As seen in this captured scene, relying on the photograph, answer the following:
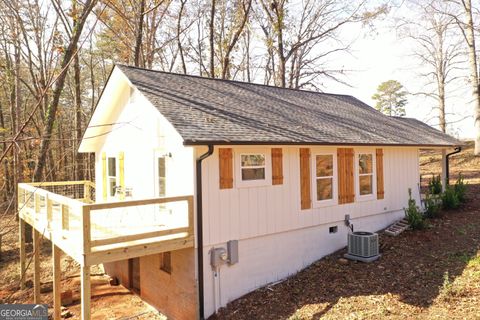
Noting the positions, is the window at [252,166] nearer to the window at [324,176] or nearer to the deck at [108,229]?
the deck at [108,229]

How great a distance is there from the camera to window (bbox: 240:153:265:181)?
7953mm

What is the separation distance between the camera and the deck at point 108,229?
6.02 m

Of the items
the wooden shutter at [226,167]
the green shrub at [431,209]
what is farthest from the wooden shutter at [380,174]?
the wooden shutter at [226,167]

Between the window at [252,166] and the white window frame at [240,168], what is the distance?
6 cm

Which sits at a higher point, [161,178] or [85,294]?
[161,178]

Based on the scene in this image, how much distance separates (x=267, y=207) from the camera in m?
8.27

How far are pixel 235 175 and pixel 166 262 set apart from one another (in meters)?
2.68

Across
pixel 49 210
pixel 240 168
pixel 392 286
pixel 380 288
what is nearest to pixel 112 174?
pixel 49 210

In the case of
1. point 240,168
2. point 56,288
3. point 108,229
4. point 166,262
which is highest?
point 240,168

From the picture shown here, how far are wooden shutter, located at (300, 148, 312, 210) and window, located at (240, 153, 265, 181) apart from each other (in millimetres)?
1294

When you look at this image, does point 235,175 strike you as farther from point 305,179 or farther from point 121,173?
point 121,173

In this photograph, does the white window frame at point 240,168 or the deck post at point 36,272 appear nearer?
the white window frame at point 240,168

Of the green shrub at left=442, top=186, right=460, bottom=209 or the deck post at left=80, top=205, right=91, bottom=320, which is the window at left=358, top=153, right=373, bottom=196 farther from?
the deck post at left=80, top=205, right=91, bottom=320

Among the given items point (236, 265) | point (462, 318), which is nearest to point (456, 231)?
point (462, 318)
